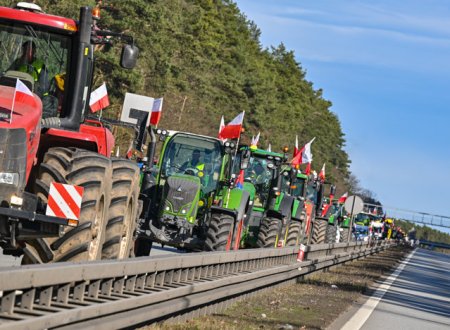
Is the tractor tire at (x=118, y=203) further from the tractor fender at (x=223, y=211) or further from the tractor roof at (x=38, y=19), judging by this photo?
the tractor fender at (x=223, y=211)

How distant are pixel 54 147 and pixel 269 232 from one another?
14527 mm

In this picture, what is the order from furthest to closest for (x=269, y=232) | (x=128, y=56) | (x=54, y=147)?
(x=269, y=232) → (x=128, y=56) → (x=54, y=147)

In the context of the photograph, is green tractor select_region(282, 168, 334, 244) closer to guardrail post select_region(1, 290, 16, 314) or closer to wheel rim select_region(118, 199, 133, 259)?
wheel rim select_region(118, 199, 133, 259)

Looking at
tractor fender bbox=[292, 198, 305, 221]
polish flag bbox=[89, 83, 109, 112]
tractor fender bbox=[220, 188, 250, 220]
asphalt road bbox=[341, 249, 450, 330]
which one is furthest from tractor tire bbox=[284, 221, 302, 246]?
polish flag bbox=[89, 83, 109, 112]

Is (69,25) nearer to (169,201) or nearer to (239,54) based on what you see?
(169,201)

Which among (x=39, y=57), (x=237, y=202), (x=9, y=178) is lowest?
(x=9, y=178)

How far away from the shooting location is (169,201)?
2091cm

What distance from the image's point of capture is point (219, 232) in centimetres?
2056

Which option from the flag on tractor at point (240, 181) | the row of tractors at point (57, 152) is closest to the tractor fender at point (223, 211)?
the flag on tractor at point (240, 181)

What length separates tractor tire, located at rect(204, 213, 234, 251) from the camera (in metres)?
20.4

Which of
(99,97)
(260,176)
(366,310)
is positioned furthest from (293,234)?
(366,310)

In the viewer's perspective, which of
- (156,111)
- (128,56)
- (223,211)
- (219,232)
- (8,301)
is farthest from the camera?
(156,111)

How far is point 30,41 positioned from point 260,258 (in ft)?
24.9

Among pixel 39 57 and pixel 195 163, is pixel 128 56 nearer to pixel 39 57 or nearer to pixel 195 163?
pixel 39 57
